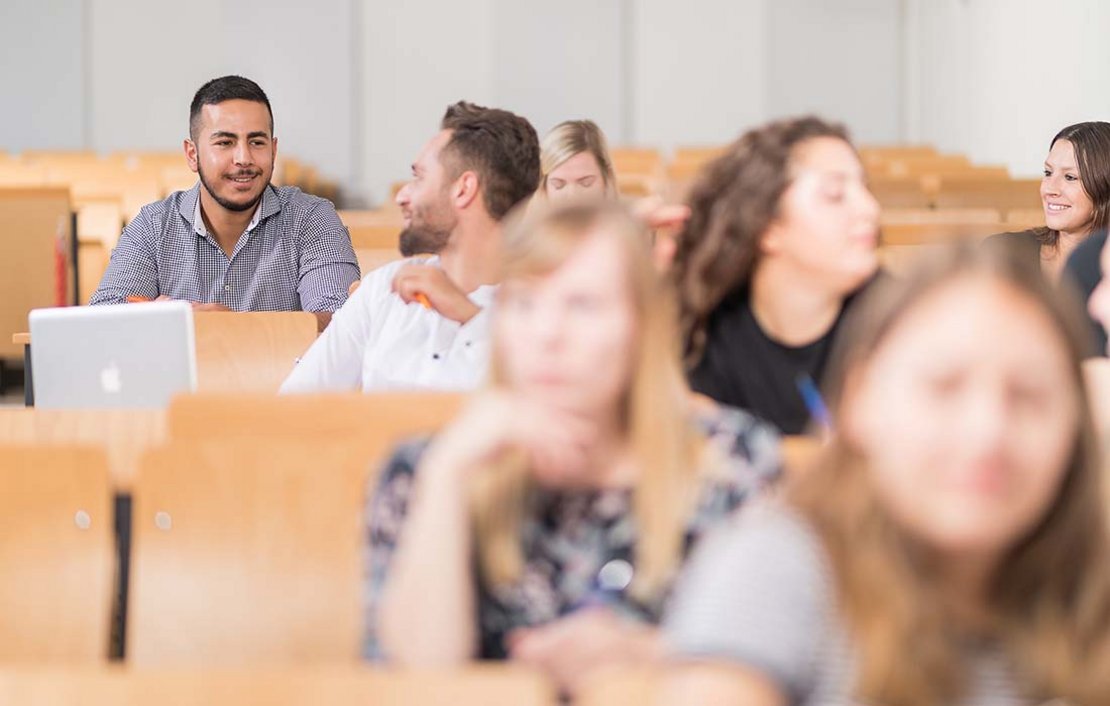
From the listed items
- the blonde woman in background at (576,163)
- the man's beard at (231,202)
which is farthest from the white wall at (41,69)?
the blonde woman in background at (576,163)

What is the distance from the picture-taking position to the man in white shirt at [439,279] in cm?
338

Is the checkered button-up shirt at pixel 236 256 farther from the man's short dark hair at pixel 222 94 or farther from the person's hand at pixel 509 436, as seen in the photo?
the person's hand at pixel 509 436

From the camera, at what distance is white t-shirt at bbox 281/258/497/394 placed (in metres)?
3.35

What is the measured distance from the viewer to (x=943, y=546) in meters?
1.32

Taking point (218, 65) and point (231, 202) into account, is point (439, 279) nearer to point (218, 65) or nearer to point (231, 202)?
point (231, 202)

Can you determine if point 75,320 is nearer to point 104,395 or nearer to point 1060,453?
point 104,395

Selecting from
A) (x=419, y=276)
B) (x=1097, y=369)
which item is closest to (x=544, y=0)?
(x=419, y=276)

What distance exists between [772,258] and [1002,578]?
1340 mm

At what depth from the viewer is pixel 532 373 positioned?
5.79 ft

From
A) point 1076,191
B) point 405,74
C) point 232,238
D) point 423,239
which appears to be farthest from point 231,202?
point 405,74

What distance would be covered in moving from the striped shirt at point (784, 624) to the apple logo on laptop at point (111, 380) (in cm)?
217

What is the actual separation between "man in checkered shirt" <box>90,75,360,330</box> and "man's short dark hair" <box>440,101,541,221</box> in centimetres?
135

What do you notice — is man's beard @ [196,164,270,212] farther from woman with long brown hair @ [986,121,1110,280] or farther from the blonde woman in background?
woman with long brown hair @ [986,121,1110,280]

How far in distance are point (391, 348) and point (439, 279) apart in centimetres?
18
